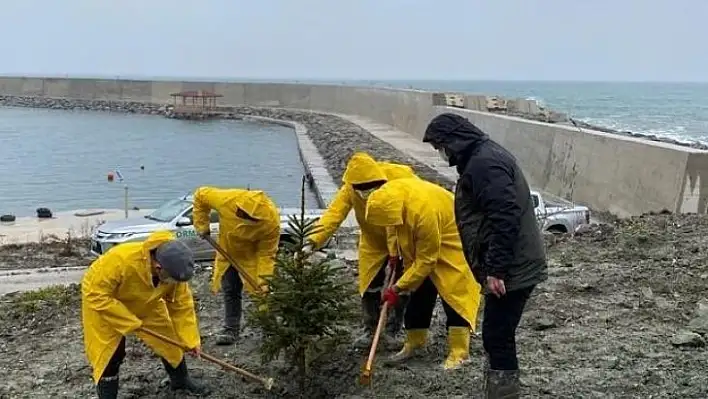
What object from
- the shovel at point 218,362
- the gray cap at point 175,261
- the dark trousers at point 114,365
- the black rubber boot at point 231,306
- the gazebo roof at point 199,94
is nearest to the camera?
the gray cap at point 175,261

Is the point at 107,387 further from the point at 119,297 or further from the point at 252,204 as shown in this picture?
the point at 252,204

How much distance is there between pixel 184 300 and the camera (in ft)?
20.0

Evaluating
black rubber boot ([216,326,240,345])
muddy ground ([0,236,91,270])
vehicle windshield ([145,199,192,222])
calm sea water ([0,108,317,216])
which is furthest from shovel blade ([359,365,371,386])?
calm sea water ([0,108,317,216])

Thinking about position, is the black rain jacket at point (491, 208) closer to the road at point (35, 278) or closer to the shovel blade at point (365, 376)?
the shovel blade at point (365, 376)

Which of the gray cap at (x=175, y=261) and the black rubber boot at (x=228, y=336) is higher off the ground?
the gray cap at (x=175, y=261)

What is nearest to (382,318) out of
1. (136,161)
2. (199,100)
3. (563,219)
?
(563,219)

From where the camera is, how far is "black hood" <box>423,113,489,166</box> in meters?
4.92

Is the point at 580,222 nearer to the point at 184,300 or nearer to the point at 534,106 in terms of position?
the point at 184,300

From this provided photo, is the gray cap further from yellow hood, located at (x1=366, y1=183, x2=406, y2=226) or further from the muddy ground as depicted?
the muddy ground

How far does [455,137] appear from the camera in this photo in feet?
16.2

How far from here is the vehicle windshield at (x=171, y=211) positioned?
14.5 m

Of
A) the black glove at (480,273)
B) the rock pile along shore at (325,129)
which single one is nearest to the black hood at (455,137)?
the black glove at (480,273)

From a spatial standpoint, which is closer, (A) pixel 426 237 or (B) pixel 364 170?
(A) pixel 426 237

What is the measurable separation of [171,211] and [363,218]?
8.44 m
